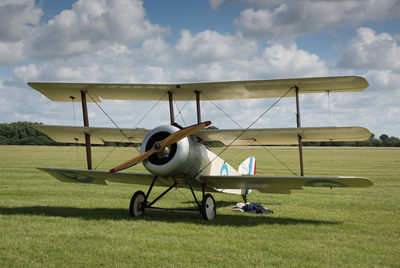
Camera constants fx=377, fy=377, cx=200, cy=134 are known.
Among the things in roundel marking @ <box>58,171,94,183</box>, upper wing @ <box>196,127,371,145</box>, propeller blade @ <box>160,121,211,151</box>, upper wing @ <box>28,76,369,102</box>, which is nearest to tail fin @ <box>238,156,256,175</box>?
upper wing @ <box>196,127,371,145</box>

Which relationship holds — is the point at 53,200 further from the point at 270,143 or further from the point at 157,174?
the point at 270,143

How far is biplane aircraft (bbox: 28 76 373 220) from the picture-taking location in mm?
8094

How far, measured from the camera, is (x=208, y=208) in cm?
841

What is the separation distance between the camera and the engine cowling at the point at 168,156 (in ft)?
26.3

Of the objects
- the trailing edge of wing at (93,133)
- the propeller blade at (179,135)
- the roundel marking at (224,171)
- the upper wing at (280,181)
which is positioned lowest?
the upper wing at (280,181)

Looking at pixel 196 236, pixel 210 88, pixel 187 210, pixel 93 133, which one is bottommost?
pixel 196 236

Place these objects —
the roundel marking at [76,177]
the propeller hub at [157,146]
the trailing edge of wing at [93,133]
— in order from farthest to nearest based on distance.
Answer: the roundel marking at [76,177] → the trailing edge of wing at [93,133] → the propeller hub at [157,146]

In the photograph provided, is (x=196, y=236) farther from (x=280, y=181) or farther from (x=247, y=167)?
(x=247, y=167)

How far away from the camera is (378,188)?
15.6 m

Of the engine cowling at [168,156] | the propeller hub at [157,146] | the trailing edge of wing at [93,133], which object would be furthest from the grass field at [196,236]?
the trailing edge of wing at [93,133]

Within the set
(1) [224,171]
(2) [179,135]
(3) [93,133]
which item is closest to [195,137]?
(2) [179,135]

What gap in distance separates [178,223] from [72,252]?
281cm

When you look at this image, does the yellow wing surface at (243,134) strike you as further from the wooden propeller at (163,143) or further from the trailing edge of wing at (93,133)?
the wooden propeller at (163,143)

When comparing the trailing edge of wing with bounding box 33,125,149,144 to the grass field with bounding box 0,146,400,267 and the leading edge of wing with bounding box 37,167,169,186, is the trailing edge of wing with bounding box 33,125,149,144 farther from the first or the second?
the grass field with bounding box 0,146,400,267
